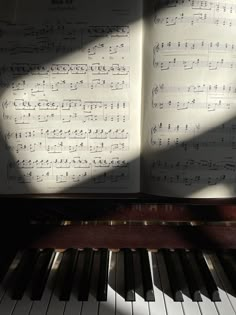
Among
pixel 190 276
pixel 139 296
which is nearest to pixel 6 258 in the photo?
pixel 139 296

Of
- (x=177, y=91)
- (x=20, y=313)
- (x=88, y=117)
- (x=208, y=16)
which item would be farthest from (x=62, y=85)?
(x=20, y=313)

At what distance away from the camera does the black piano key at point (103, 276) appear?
1.14m

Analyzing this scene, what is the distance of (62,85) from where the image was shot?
1.24 meters

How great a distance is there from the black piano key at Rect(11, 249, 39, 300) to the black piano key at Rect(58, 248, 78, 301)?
0.29 feet

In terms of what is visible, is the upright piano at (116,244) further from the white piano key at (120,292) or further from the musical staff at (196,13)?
the musical staff at (196,13)

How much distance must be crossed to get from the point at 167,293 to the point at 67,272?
29 centimetres

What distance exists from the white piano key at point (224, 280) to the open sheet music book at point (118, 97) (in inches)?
7.7

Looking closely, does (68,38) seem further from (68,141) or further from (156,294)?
(156,294)

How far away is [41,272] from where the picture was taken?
122 centimetres

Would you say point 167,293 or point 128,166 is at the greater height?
point 128,166

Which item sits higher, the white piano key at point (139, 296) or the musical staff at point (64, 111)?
the musical staff at point (64, 111)

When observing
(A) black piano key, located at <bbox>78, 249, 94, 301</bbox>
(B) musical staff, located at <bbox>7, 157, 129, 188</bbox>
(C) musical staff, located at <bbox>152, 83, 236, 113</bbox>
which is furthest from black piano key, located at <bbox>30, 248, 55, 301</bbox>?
(C) musical staff, located at <bbox>152, 83, 236, 113</bbox>

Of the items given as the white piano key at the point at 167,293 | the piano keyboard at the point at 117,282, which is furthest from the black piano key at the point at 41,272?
Answer: the white piano key at the point at 167,293

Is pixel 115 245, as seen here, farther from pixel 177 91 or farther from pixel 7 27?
pixel 7 27
